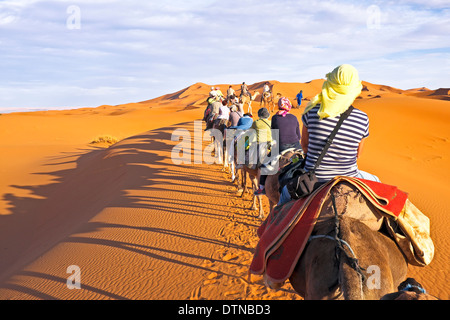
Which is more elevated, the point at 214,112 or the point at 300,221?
the point at 214,112

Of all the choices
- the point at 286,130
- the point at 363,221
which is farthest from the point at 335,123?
the point at 286,130

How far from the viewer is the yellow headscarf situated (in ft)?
10.6

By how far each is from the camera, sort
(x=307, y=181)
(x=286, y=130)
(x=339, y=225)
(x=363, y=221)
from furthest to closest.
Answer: (x=286, y=130)
(x=307, y=181)
(x=363, y=221)
(x=339, y=225)

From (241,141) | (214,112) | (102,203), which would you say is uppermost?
(214,112)

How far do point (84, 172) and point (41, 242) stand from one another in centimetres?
814

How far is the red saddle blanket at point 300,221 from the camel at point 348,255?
64mm

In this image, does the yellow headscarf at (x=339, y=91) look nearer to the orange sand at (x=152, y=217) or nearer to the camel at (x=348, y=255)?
the camel at (x=348, y=255)

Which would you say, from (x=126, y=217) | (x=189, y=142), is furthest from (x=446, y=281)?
(x=189, y=142)

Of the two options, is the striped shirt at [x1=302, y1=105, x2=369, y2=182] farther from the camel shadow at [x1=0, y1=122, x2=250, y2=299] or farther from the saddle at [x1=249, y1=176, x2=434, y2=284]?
the camel shadow at [x1=0, y1=122, x2=250, y2=299]

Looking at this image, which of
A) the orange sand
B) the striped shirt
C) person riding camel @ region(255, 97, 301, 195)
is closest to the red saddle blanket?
the striped shirt

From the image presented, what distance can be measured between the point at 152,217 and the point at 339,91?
673 centimetres

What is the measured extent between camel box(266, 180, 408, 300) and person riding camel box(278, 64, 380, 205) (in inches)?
18.0

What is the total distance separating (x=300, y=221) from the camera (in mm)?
3045

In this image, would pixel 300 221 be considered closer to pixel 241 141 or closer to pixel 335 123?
pixel 335 123
